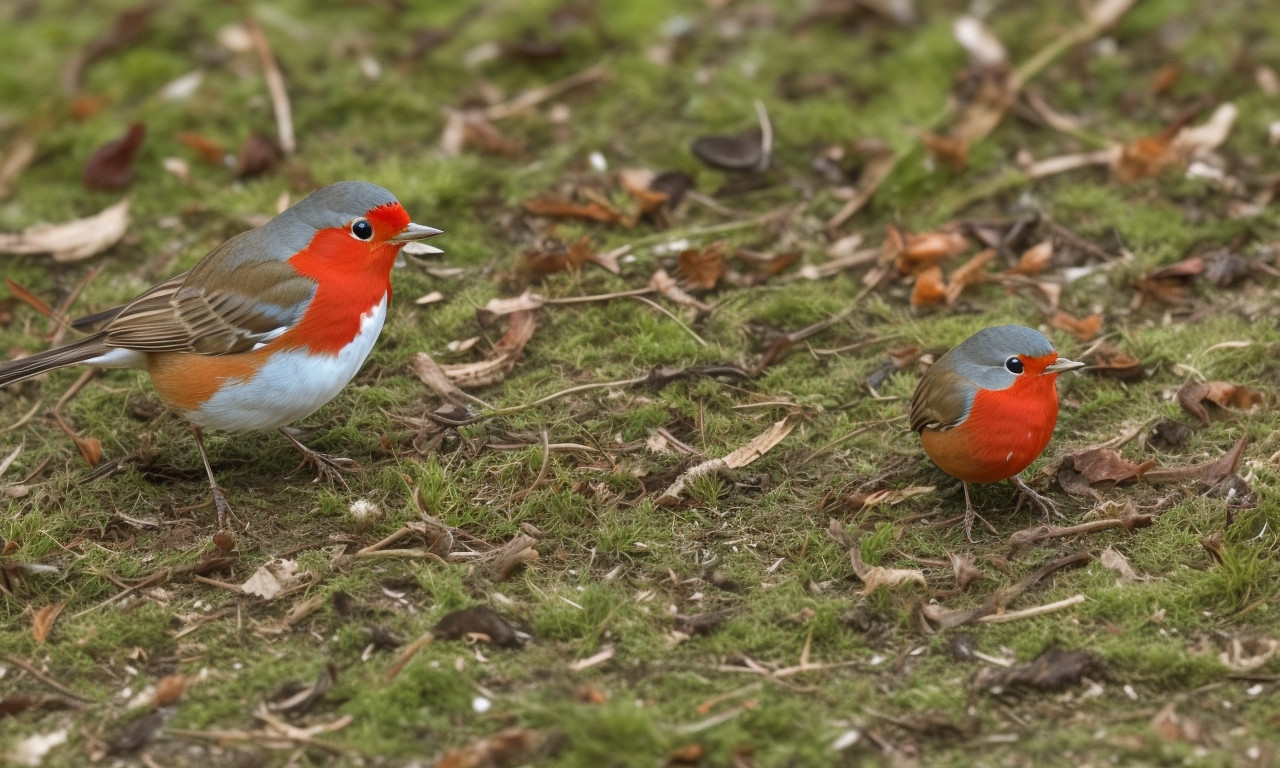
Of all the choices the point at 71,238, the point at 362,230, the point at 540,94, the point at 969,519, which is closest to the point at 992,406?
the point at 969,519

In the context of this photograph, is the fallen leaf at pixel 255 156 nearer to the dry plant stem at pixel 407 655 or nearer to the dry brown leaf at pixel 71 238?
the dry brown leaf at pixel 71 238

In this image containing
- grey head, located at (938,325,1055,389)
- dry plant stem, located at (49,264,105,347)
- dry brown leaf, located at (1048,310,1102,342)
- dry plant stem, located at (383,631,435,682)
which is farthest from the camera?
dry plant stem, located at (49,264,105,347)

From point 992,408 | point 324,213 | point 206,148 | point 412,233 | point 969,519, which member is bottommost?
point 969,519

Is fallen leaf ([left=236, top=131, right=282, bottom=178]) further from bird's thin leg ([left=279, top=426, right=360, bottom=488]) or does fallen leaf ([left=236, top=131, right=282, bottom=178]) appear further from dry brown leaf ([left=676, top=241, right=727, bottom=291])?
dry brown leaf ([left=676, top=241, right=727, bottom=291])

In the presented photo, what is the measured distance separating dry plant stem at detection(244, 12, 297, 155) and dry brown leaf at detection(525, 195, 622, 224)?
1.58m

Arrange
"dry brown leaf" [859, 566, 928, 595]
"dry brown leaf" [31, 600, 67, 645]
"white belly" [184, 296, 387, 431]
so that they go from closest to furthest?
"dry brown leaf" [31, 600, 67, 645] < "dry brown leaf" [859, 566, 928, 595] < "white belly" [184, 296, 387, 431]

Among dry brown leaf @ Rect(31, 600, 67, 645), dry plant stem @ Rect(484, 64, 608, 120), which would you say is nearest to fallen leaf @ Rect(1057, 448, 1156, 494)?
dry brown leaf @ Rect(31, 600, 67, 645)

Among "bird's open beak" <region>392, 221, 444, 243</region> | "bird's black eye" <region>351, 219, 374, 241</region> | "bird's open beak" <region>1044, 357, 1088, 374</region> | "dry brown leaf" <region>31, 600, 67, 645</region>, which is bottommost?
"dry brown leaf" <region>31, 600, 67, 645</region>

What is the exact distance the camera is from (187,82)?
7.97 metres

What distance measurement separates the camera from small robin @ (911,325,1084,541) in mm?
4727

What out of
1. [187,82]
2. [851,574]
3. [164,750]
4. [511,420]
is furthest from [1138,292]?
[187,82]

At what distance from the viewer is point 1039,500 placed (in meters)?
4.93

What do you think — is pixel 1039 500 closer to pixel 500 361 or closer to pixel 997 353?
pixel 997 353

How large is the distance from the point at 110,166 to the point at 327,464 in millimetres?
2878
